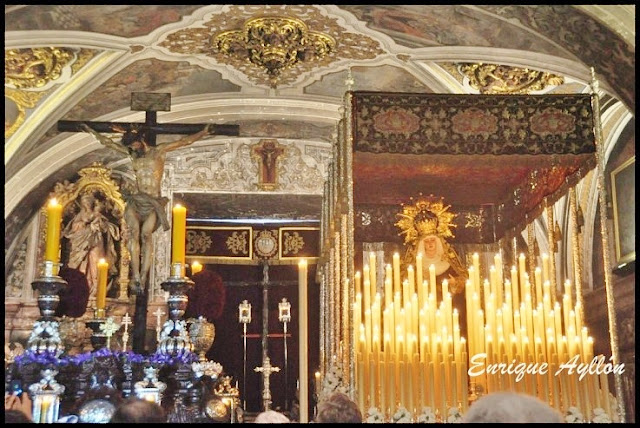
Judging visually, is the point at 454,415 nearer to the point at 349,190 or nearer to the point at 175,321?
the point at 349,190

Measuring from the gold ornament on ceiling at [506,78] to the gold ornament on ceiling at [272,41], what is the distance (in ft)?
3.75

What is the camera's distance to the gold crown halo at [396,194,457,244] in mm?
8992

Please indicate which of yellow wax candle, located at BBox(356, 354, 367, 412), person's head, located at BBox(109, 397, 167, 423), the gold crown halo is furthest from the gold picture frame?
person's head, located at BBox(109, 397, 167, 423)

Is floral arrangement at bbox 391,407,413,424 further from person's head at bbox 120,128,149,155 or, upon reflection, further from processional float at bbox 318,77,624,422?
person's head at bbox 120,128,149,155

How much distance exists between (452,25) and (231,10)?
7.28ft

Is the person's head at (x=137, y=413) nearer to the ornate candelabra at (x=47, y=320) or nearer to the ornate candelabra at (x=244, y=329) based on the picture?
the ornate candelabra at (x=47, y=320)

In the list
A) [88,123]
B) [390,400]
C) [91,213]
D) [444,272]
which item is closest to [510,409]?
[390,400]

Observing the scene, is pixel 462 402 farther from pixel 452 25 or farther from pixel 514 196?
pixel 452 25

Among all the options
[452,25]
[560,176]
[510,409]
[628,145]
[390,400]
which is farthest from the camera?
[628,145]

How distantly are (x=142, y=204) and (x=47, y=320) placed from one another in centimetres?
208

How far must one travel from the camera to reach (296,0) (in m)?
7.30

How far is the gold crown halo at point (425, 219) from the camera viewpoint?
8992 mm

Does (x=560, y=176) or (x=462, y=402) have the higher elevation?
(x=560, y=176)

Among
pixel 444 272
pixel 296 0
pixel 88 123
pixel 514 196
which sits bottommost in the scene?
pixel 444 272
